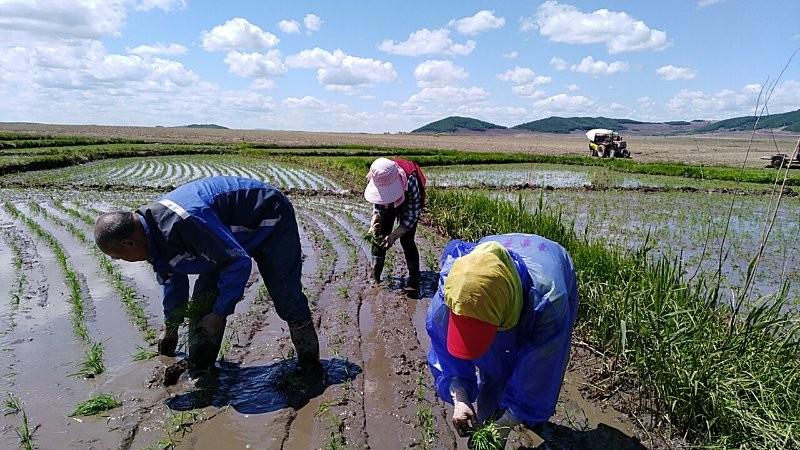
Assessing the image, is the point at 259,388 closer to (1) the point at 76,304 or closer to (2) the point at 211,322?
(2) the point at 211,322

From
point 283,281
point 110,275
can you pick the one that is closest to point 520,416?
point 283,281

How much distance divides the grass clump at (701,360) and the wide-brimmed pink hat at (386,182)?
1.92m

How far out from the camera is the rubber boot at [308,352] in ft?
11.9

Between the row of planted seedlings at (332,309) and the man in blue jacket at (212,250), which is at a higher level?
the man in blue jacket at (212,250)

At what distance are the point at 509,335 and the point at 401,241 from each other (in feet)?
11.2

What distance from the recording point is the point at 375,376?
12.4 feet

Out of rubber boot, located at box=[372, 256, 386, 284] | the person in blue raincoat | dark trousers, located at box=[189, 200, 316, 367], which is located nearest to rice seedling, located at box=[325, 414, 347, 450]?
dark trousers, located at box=[189, 200, 316, 367]

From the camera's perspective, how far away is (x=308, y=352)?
3.66 metres

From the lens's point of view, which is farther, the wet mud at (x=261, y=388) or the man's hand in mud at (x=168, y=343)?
the man's hand in mud at (x=168, y=343)

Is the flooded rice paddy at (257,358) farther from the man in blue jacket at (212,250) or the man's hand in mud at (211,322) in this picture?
the man's hand in mud at (211,322)

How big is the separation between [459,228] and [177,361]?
5.04 m

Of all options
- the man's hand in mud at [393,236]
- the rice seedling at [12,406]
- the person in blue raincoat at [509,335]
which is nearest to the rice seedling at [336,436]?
the person in blue raincoat at [509,335]

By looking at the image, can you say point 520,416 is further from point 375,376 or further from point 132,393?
point 132,393

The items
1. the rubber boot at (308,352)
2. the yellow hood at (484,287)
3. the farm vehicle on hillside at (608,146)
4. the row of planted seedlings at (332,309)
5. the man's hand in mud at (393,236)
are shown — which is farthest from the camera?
the farm vehicle on hillside at (608,146)
